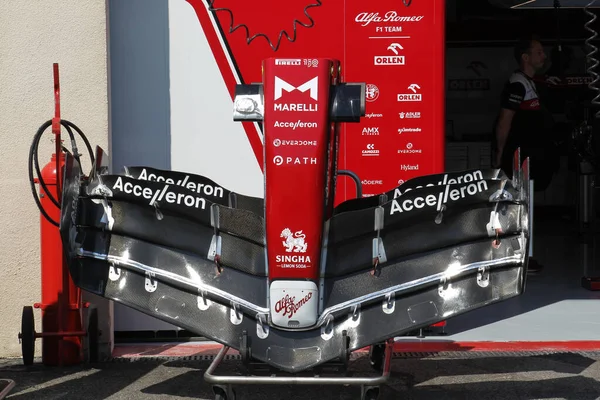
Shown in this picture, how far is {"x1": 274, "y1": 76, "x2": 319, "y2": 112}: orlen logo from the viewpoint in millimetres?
4125

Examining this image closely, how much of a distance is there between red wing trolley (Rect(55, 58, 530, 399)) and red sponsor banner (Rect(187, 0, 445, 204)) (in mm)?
1744

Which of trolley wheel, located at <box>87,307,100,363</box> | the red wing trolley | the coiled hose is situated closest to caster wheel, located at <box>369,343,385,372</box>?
the red wing trolley

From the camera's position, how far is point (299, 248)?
415 cm

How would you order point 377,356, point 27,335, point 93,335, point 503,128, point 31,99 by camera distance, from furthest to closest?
point 503,128 < point 31,99 < point 93,335 < point 27,335 < point 377,356

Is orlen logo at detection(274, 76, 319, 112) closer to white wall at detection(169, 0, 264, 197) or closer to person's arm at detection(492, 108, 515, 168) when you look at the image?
white wall at detection(169, 0, 264, 197)

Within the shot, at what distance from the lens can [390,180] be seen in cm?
607

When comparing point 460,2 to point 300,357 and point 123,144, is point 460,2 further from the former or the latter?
point 300,357

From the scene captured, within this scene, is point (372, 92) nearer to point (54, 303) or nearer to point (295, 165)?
point (295, 165)

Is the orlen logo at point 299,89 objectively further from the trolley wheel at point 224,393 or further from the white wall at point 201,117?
the white wall at point 201,117

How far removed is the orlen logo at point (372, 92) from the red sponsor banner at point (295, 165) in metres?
1.86

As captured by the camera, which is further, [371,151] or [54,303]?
[371,151]

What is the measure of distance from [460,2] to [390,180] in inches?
316

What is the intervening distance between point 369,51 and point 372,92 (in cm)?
27

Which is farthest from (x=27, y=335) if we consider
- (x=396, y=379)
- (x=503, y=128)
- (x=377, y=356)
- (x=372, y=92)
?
(x=503, y=128)
